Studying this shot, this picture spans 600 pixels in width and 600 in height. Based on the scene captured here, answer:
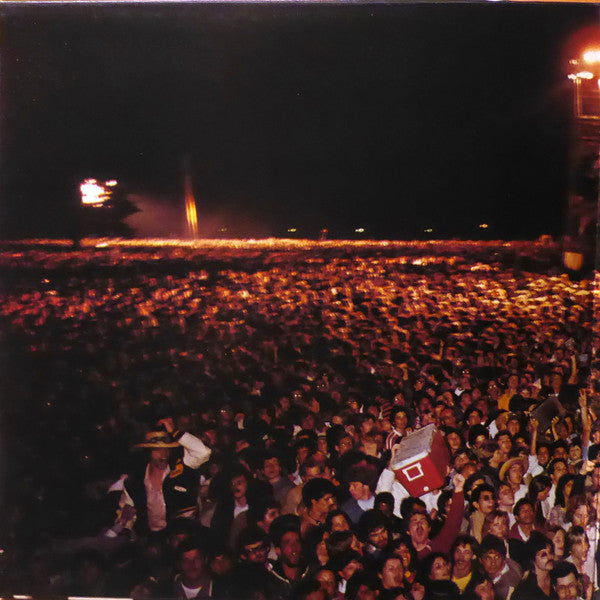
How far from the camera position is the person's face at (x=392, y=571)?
11.3ft

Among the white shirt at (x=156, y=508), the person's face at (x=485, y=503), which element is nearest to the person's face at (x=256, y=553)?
the white shirt at (x=156, y=508)

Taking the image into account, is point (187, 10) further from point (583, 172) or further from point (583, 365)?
point (583, 365)

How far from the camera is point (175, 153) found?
3.58 metres

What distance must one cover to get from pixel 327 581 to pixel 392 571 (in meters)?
0.24

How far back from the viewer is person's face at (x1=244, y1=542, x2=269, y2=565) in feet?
11.4

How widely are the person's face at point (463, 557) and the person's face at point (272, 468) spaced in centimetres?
70

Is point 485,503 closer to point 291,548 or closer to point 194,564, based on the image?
point 291,548

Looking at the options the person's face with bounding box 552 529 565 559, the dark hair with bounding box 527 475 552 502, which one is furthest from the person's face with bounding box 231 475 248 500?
the person's face with bounding box 552 529 565 559

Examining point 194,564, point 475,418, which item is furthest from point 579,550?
point 194,564

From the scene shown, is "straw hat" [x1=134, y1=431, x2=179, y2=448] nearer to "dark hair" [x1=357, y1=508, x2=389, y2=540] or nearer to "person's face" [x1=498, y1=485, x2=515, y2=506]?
"dark hair" [x1=357, y1=508, x2=389, y2=540]

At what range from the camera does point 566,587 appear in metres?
3.49

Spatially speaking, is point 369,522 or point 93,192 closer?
point 369,522

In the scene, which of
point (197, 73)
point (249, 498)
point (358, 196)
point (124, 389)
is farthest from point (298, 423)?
point (197, 73)

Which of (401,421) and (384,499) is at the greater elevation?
(401,421)
